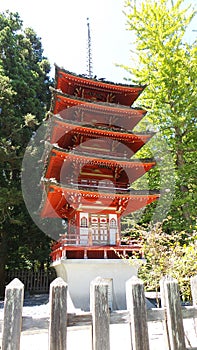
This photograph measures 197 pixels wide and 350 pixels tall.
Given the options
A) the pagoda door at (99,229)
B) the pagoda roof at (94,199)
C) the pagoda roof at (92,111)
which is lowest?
the pagoda door at (99,229)

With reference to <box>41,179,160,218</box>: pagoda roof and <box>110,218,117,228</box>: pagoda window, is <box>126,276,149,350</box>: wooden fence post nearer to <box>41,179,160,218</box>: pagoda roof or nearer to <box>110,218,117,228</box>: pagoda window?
<box>41,179,160,218</box>: pagoda roof

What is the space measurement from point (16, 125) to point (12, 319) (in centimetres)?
1792

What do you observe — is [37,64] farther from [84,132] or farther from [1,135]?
[84,132]

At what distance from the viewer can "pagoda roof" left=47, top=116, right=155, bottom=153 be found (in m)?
11.2

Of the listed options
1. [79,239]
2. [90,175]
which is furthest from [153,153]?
[79,239]

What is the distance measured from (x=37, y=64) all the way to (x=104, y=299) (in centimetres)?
2582

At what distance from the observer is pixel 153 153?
1478cm

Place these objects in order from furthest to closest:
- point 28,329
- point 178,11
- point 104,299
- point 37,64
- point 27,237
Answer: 1. point 37,64
2. point 27,237
3. point 178,11
4. point 104,299
5. point 28,329

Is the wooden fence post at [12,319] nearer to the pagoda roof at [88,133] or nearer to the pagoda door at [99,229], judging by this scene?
the pagoda door at [99,229]

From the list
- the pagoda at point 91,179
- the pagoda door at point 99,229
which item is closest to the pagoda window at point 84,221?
the pagoda at point 91,179

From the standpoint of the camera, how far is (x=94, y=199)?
1136 cm

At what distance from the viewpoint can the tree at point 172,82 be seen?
13727mm

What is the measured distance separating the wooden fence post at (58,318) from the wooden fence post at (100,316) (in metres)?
0.28

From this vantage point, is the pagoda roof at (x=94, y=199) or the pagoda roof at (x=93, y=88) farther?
the pagoda roof at (x=93, y=88)
